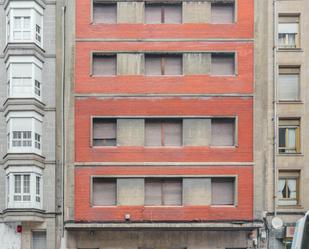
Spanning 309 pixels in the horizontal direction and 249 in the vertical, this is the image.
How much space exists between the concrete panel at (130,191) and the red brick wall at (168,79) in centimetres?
480

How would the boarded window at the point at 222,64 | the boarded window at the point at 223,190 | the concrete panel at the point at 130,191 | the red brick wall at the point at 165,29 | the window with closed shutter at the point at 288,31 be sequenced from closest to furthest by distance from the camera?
the concrete panel at the point at 130,191 → the boarded window at the point at 223,190 → the red brick wall at the point at 165,29 → the boarded window at the point at 222,64 → the window with closed shutter at the point at 288,31

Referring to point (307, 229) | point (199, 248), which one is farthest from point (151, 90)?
point (307, 229)

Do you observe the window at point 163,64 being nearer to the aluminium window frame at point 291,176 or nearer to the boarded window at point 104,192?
the boarded window at point 104,192

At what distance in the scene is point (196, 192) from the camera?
98.9 feet

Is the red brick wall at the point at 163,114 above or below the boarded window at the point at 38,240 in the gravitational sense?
above

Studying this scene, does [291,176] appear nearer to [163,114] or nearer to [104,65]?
[163,114]

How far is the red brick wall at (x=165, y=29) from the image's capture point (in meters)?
31.2

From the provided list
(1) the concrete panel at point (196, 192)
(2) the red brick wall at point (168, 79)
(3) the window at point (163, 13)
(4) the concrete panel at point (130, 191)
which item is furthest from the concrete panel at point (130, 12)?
(1) the concrete panel at point (196, 192)

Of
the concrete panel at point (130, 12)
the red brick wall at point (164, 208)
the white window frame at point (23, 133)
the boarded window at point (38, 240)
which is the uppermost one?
the concrete panel at point (130, 12)

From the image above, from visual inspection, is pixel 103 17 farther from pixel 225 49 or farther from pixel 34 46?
pixel 225 49

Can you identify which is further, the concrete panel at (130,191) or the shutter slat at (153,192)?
the shutter slat at (153,192)

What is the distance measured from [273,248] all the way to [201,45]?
1153cm

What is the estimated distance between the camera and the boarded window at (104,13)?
31.7 meters

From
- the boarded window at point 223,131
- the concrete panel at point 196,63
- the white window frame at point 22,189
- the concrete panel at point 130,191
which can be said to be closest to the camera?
the white window frame at point 22,189
